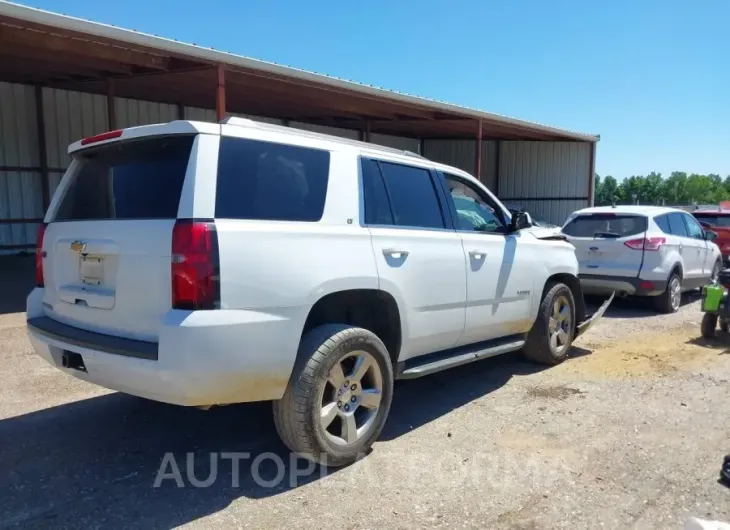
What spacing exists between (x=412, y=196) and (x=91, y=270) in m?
2.28

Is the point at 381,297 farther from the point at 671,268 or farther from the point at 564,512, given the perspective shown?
the point at 671,268

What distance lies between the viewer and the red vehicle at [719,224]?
14.3 m

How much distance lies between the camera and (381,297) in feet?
13.0

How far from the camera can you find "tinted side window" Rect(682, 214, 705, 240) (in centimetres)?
1027

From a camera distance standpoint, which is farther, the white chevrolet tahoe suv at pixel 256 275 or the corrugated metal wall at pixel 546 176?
the corrugated metal wall at pixel 546 176

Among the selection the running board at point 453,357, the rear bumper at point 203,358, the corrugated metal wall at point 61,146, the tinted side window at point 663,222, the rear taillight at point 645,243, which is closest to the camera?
the rear bumper at point 203,358

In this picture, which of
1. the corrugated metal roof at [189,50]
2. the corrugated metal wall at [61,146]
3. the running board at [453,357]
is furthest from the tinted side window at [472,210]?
the corrugated metal wall at [61,146]

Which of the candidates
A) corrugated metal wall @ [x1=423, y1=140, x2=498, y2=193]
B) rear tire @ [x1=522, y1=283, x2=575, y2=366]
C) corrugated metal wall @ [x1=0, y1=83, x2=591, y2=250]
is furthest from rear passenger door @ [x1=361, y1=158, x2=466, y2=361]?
corrugated metal wall @ [x1=423, y1=140, x2=498, y2=193]

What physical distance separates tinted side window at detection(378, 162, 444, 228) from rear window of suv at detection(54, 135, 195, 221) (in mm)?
1534

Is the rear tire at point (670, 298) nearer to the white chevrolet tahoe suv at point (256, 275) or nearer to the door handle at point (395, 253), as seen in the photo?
the white chevrolet tahoe suv at point (256, 275)

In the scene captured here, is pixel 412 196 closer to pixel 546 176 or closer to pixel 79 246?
pixel 79 246

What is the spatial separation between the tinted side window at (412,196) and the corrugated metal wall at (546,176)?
1710 centimetres

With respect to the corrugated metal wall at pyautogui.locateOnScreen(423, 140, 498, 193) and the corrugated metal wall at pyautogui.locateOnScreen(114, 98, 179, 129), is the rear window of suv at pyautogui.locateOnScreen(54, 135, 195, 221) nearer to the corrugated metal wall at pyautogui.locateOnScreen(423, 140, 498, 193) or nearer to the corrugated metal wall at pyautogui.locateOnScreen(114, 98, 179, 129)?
the corrugated metal wall at pyautogui.locateOnScreen(114, 98, 179, 129)

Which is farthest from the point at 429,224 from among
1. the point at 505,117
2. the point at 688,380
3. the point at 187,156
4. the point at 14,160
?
the point at 14,160
